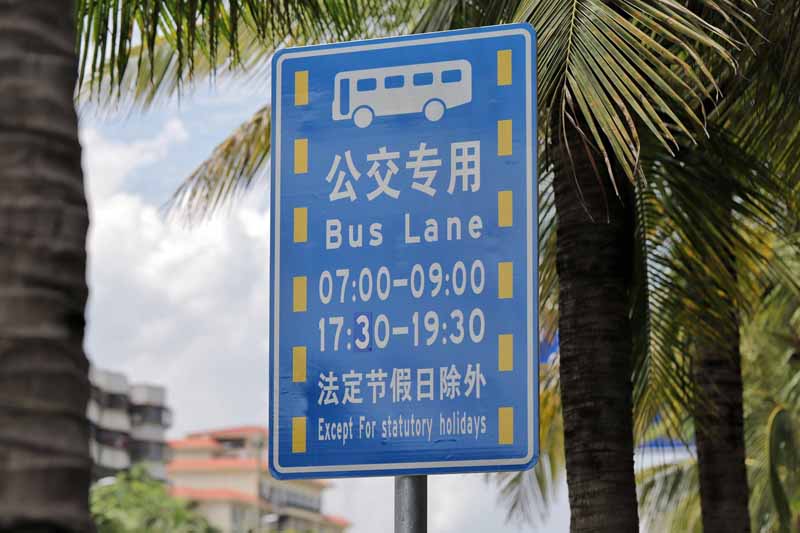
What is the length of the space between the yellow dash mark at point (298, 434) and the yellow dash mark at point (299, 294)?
0.29 metres

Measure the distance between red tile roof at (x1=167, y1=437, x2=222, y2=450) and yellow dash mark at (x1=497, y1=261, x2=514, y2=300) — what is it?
11833cm

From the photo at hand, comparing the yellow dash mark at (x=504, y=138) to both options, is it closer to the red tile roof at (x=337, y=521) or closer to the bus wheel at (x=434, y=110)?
the bus wheel at (x=434, y=110)

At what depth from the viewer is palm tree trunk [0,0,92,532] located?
89.0 inches

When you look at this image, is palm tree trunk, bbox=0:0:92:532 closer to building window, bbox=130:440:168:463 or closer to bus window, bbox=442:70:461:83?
bus window, bbox=442:70:461:83

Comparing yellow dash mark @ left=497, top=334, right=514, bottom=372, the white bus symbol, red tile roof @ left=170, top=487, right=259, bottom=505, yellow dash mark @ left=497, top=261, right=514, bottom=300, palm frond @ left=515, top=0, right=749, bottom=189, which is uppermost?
red tile roof @ left=170, top=487, right=259, bottom=505

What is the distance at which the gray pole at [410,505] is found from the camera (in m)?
3.62

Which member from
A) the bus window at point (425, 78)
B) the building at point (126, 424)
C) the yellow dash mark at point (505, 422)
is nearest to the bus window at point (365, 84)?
the bus window at point (425, 78)

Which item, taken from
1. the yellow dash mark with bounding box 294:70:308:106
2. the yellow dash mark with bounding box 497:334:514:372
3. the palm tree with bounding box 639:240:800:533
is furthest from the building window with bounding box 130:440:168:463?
the yellow dash mark with bounding box 497:334:514:372

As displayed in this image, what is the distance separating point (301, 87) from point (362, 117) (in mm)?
225

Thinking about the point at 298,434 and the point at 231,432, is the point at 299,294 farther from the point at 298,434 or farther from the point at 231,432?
the point at 231,432

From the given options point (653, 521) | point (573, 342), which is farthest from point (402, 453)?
point (653, 521)

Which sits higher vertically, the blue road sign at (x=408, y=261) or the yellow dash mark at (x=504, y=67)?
the yellow dash mark at (x=504, y=67)

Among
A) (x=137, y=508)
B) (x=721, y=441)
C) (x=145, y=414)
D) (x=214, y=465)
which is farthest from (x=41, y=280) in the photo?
(x=214, y=465)

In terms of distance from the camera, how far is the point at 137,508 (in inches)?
2574
